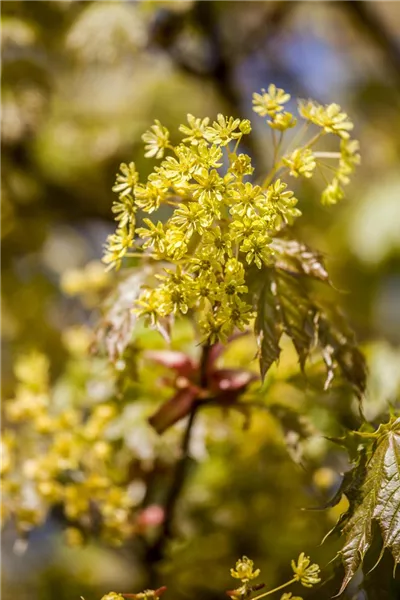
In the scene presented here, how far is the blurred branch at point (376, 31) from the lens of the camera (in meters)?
2.00

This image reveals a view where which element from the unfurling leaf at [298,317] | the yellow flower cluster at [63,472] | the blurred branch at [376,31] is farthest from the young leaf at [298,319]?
the blurred branch at [376,31]

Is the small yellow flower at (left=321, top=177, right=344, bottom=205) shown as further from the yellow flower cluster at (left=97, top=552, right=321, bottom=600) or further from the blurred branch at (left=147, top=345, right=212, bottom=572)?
the yellow flower cluster at (left=97, top=552, right=321, bottom=600)

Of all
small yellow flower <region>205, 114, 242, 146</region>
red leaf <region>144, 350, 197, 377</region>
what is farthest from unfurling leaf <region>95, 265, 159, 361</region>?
small yellow flower <region>205, 114, 242, 146</region>

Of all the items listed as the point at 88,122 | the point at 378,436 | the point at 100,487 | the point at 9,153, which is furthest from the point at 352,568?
the point at 88,122

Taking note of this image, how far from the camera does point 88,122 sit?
→ 214 cm

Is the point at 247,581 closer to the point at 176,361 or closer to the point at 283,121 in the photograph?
the point at 176,361

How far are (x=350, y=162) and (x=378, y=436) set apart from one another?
317mm

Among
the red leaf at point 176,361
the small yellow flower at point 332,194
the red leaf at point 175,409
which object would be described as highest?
the small yellow flower at point 332,194

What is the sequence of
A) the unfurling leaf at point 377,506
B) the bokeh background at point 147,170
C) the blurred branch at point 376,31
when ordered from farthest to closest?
the blurred branch at point 376,31 < the bokeh background at point 147,170 < the unfurling leaf at point 377,506

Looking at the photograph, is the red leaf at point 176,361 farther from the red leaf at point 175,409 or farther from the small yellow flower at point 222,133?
the small yellow flower at point 222,133

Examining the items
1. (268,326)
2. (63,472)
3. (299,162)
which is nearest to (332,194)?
(299,162)

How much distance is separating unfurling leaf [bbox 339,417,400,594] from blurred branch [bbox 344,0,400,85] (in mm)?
1573

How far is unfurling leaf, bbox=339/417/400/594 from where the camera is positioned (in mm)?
685

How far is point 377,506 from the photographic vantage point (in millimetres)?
702
